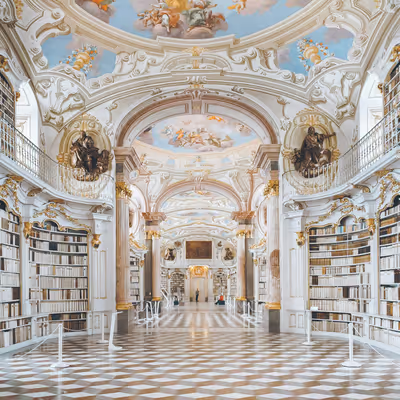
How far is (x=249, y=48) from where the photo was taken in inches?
567

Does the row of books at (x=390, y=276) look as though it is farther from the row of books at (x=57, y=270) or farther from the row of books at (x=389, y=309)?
the row of books at (x=57, y=270)

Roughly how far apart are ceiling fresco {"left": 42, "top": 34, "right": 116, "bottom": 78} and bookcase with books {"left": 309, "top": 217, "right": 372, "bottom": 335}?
7.18 metres

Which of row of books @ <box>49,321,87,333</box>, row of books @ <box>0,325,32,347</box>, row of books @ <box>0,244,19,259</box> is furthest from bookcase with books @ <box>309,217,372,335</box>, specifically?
row of books @ <box>0,244,19,259</box>

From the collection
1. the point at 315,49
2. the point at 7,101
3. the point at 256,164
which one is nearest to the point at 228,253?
the point at 256,164

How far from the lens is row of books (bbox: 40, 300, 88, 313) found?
14.4m

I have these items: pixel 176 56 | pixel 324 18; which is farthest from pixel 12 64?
pixel 324 18

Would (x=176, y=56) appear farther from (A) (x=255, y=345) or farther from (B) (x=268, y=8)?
(A) (x=255, y=345)

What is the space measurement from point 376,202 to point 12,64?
8.82m

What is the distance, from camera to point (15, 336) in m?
11.9

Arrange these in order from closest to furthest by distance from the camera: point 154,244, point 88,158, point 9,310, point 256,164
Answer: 1. point 9,310
2. point 88,158
3. point 256,164
4. point 154,244

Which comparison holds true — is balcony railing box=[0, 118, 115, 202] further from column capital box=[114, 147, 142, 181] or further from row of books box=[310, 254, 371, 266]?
row of books box=[310, 254, 371, 266]

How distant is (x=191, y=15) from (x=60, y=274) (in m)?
7.47

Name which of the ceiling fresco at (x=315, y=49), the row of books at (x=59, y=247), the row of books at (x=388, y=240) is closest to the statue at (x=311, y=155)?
the ceiling fresco at (x=315, y=49)

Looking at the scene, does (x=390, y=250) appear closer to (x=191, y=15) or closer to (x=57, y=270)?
(x=191, y=15)
